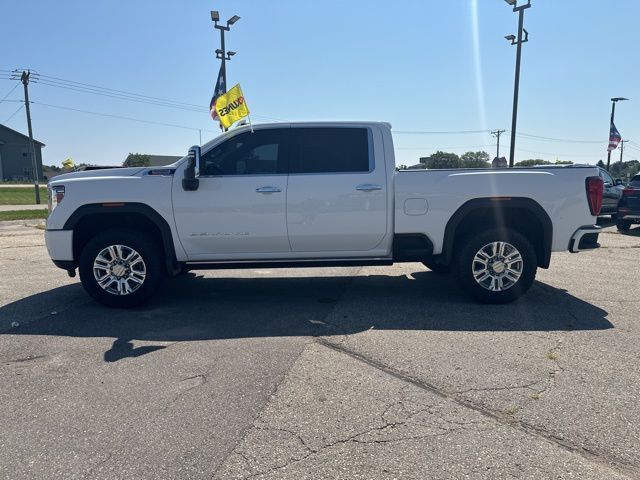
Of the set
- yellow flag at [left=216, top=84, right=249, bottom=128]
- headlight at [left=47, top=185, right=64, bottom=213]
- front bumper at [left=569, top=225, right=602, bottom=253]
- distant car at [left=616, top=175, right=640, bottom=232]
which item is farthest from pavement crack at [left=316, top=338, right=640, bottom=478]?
distant car at [left=616, top=175, right=640, bottom=232]

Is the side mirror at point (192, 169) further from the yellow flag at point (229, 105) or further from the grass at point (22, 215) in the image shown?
the grass at point (22, 215)

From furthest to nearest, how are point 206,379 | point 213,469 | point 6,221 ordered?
point 6,221 < point 206,379 < point 213,469

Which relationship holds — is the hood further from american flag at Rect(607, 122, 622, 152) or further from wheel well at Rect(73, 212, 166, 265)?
american flag at Rect(607, 122, 622, 152)

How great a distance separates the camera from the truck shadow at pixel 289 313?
4723 millimetres

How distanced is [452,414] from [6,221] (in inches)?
700

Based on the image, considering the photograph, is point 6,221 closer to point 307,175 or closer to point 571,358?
point 307,175

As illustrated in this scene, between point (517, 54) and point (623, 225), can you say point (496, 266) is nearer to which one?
point (623, 225)

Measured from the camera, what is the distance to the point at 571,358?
12.9ft

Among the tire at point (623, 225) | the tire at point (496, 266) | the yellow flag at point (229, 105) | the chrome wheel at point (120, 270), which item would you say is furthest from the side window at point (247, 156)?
the tire at point (623, 225)

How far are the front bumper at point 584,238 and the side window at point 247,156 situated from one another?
3454mm

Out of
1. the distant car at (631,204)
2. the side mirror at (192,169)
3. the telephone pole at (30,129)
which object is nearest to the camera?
the side mirror at (192,169)

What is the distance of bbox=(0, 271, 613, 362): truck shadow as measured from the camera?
472 centimetres

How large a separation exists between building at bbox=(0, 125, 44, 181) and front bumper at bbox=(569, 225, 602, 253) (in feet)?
264

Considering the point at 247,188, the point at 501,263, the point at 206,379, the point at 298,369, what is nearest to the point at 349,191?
the point at 247,188
